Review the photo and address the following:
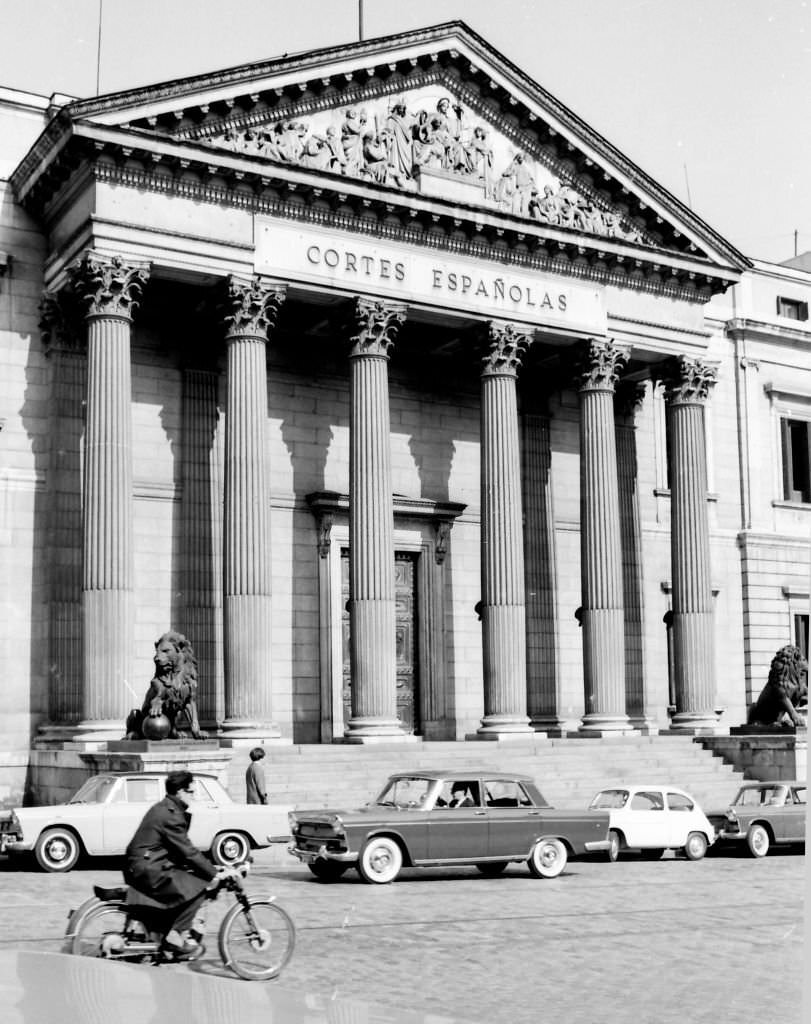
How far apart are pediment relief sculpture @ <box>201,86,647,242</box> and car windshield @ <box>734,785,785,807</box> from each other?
15.2 meters

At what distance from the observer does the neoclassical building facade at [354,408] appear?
95.7 ft

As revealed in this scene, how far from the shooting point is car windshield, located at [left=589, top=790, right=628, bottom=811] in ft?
79.3

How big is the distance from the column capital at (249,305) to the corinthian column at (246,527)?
22 millimetres

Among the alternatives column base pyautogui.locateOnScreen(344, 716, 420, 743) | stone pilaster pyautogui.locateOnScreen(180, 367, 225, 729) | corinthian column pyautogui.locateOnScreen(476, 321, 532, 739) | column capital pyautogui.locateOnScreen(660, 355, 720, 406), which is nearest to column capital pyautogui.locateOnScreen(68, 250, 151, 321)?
stone pilaster pyautogui.locateOnScreen(180, 367, 225, 729)

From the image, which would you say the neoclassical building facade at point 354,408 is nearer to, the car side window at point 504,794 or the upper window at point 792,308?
the upper window at point 792,308

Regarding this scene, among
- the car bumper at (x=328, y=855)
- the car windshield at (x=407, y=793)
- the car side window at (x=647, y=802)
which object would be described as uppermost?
the car windshield at (x=407, y=793)

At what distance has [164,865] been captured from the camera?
36.5 feet

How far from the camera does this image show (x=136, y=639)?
31.4m

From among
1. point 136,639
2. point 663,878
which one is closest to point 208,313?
point 136,639

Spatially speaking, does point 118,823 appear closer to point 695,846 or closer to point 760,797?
point 695,846

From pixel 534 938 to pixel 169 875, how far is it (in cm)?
488

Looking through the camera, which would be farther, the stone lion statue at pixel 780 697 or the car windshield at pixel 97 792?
the stone lion statue at pixel 780 697

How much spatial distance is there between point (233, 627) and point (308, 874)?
9.00 m

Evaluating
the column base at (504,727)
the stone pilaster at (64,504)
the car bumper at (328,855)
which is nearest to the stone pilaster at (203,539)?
the stone pilaster at (64,504)
